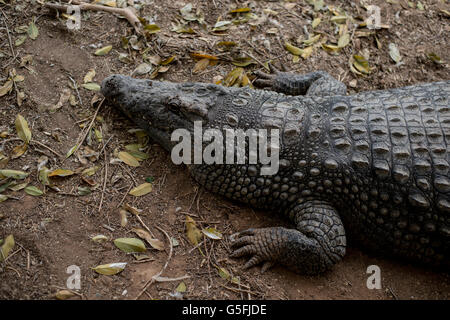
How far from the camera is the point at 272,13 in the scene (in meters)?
5.32

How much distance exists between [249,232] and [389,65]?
3126 mm

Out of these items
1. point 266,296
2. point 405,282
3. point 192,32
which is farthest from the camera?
point 192,32

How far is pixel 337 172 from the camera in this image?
3.41 metres

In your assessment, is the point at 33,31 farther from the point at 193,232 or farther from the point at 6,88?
the point at 193,232

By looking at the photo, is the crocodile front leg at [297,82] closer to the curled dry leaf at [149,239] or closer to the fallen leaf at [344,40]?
the fallen leaf at [344,40]

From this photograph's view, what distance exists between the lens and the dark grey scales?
10.9 feet

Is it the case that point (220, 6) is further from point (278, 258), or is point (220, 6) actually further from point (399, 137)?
Answer: point (278, 258)

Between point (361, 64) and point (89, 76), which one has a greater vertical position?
point (361, 64)

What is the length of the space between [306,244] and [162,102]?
182cm

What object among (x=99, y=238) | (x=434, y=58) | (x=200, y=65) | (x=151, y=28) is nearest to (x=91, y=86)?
(x=151, y=28)

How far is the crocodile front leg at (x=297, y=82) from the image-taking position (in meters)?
4.51

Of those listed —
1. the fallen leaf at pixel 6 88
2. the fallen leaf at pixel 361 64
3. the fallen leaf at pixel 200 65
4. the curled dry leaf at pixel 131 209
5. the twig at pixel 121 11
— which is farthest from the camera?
the fallen leaf at pixel 361 64

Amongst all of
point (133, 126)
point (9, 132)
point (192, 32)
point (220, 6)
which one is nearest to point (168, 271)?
point (133, 126)

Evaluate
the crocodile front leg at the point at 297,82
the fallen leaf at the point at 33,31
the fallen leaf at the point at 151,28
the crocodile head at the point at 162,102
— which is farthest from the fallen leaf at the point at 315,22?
the fallen leaf at the point at 33,31
